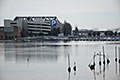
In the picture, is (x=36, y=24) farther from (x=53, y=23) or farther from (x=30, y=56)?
(x=30, y=56)

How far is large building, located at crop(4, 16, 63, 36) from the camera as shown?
2512 inches

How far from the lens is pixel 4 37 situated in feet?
189

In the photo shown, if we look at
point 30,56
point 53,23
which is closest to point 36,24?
point 53,23

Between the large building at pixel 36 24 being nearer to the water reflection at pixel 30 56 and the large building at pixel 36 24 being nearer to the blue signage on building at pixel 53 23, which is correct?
the blue signage on building at pixel 53 23

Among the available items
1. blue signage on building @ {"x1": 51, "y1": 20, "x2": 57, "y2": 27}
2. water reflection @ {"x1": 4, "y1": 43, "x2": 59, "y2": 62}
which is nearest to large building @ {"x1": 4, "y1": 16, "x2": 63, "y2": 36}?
blue signage on building @ {"x1": 51, "y1": 20, "x2": 57, "y2": 27}

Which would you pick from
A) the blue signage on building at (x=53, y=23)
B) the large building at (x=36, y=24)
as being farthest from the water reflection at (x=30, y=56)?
the blue signage on building at (x=53, y=23)

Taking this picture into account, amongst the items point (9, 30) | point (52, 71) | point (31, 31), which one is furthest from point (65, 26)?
point (52, 71)

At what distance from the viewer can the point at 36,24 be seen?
69188 mm

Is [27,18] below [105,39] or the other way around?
the other way around

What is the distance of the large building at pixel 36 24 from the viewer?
209ft

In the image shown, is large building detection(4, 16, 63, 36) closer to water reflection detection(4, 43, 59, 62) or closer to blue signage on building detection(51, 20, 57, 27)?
blue signage on building detection(51, 20, 57, 27)

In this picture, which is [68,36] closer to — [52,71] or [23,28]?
[23,28]

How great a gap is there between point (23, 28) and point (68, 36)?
9.43 metres

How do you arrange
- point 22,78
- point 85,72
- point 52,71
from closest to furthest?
point 22,78
point 85,72
point 52,71
